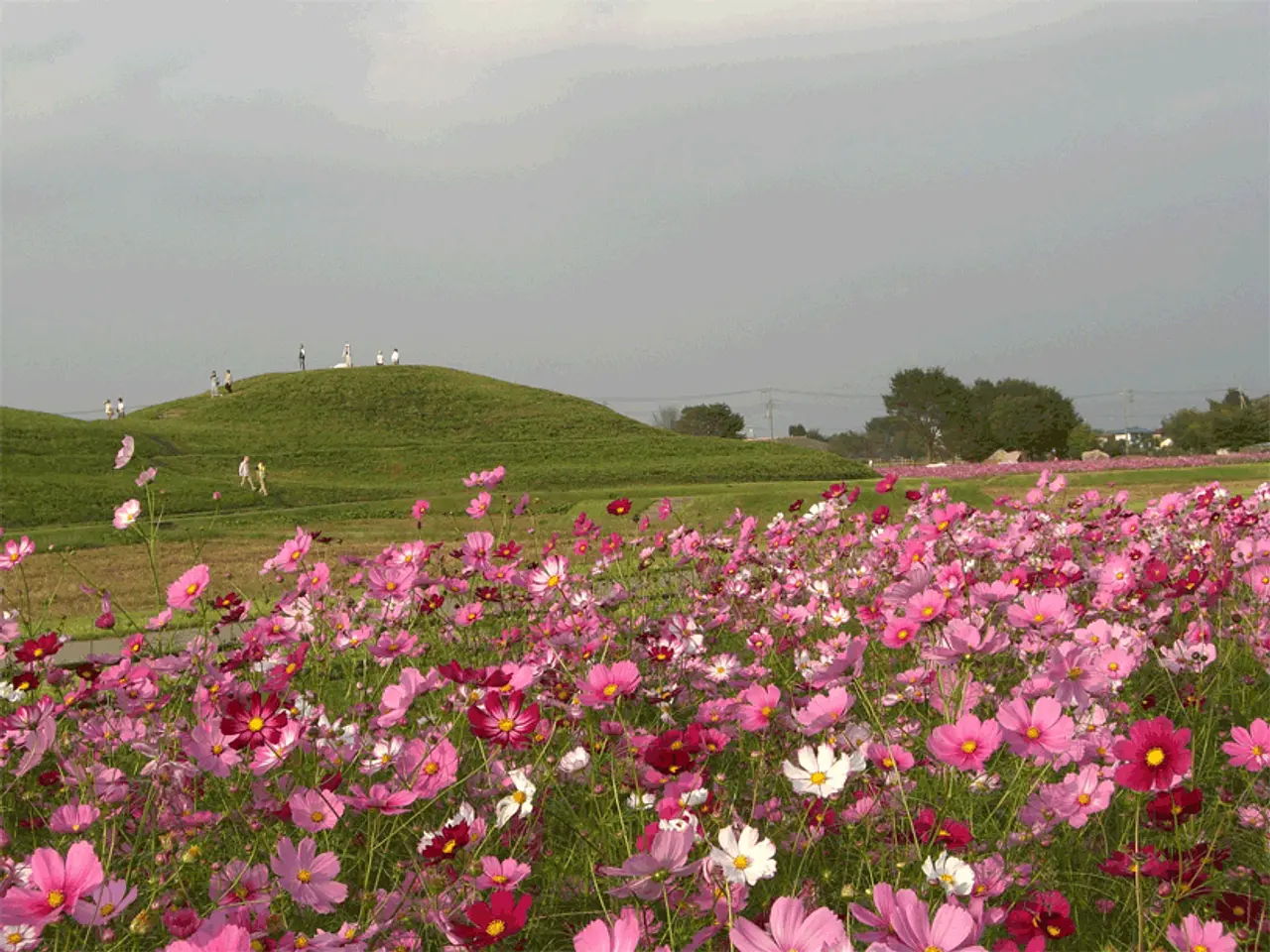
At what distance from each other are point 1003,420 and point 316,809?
5731 centimetres

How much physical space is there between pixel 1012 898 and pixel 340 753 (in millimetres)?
1374

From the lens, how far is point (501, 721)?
1.64 m

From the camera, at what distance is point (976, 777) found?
1.96 metres

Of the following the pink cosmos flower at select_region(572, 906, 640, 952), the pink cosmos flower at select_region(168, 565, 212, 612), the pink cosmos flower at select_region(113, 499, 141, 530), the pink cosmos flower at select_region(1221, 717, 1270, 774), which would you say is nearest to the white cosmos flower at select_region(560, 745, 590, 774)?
the pink cosmos flower at select_region(572, 906, 640, 952)

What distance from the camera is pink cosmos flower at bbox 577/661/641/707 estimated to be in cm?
179

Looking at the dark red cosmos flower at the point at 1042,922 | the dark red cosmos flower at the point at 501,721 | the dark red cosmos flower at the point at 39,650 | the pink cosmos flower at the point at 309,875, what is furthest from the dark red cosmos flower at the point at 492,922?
the dark red cosmos flower at the point at 39,650

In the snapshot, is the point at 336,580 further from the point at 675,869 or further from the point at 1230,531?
the point at 675,869

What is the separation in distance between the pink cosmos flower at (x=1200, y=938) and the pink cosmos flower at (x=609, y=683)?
91cm

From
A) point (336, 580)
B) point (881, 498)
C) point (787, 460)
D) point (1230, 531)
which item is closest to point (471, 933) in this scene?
point (1230, 531)

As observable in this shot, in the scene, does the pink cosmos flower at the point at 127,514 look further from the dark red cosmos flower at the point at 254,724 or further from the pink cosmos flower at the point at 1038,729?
the pink cosmos flower at the point at 1038,729

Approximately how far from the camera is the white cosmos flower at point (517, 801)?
1.60 m

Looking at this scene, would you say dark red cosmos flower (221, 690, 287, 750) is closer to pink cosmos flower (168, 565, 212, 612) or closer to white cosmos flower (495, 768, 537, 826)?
white cosmos flower (495, 768, 537, 826)

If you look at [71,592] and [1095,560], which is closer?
[1095,560]

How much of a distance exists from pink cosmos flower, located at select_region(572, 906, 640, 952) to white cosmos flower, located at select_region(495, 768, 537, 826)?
56 centimetres
